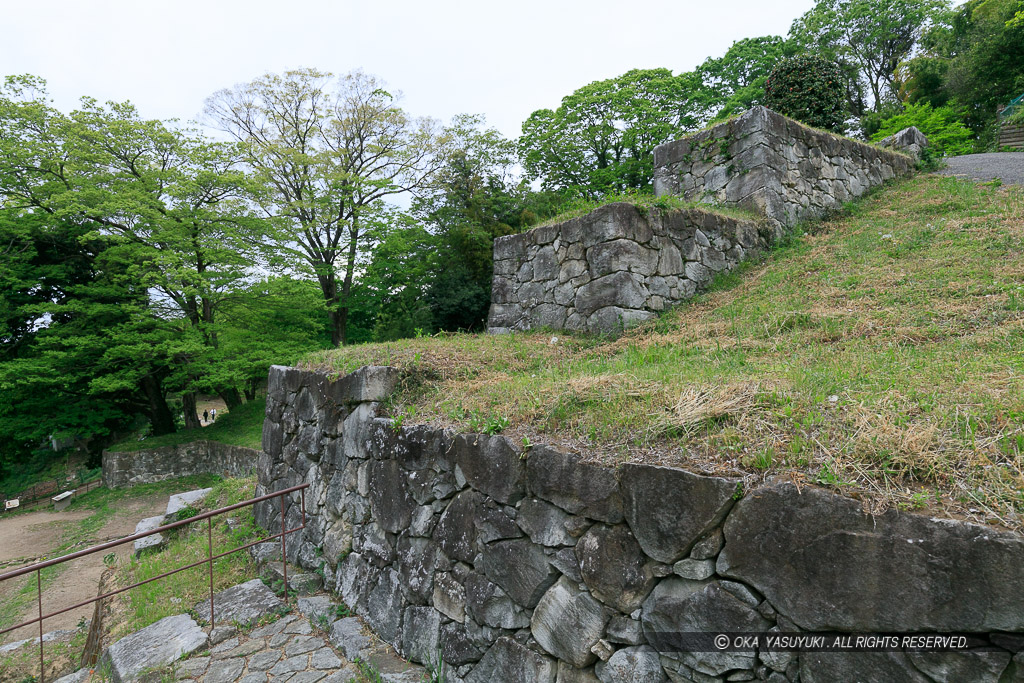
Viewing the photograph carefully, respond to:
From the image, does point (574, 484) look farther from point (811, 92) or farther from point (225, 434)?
point (225, 434)

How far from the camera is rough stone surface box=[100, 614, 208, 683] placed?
159 inches

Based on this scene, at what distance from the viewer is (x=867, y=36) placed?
20891 mm

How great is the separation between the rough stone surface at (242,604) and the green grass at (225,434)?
30.2ft

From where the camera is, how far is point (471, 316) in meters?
13.0

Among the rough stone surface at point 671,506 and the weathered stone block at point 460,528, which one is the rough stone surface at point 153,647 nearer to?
the weathered stone block at point 460,528

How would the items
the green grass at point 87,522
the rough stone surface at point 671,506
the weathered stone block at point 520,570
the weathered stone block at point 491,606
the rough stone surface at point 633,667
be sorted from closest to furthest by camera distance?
1. the rough stone surface at point 671,506
2. the rough stone surface at point 633,667
3. the weathered stone block at point 520,570
4. the weathered stone block at point 491,606
5. the green grass at point 87,522

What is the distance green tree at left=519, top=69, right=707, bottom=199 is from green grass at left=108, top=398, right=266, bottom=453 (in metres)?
12.5

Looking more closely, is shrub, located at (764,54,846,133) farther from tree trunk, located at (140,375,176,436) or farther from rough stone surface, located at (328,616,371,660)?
tree trunk, located at (140,375,176,436)

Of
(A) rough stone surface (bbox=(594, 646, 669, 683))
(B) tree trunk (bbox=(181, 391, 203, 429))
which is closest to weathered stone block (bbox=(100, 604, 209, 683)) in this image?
(A) rough stone surface (bbox=(594, 646, 669, 683))

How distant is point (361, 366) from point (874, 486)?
4323mm

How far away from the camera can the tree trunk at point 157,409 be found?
17.5m

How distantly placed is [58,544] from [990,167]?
19.4 m

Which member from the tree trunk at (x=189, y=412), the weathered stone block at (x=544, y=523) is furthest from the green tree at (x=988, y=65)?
Answer: the tree trunk at (x=189, y=412)

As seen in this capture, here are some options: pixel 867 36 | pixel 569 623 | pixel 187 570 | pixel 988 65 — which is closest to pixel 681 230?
pixel 569 623
